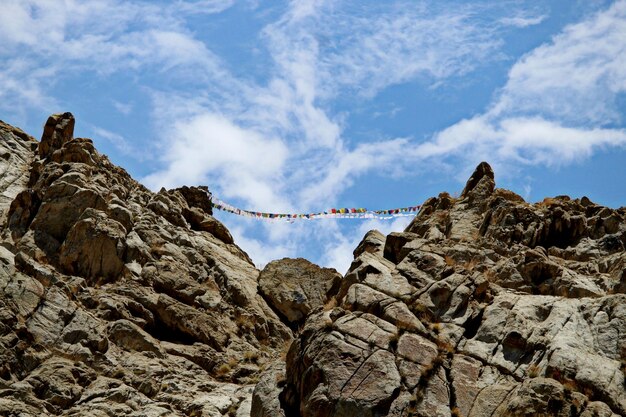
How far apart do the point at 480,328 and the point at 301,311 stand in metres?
14.6

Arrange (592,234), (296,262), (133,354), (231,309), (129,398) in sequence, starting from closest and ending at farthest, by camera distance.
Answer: (129,398) → (133,354) → (592,234) → (231,309) → (296,262)

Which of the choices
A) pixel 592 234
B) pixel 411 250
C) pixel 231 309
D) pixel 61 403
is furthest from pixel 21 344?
pixel 592 234

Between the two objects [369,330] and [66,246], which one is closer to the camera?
[369,330]

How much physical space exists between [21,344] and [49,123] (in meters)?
20.8

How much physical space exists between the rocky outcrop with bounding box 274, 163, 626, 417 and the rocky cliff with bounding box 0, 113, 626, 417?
7 cm

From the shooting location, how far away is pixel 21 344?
2991cm

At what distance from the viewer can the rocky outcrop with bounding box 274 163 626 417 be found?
2544cm

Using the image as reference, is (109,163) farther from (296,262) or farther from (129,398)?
(129,398)

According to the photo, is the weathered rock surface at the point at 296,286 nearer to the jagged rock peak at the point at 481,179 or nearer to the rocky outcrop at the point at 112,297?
the rocky outcrop at the point at 112,297

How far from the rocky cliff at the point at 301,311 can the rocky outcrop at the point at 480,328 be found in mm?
65

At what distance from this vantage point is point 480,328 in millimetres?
29125

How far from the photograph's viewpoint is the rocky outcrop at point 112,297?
30.0 metres

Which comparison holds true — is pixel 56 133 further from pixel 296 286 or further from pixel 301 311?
pixel 301 311

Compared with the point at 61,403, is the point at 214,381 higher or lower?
higher
